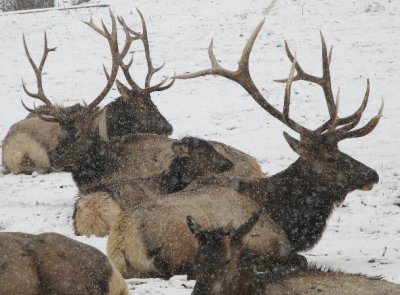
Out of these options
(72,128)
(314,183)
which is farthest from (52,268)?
(72,128)

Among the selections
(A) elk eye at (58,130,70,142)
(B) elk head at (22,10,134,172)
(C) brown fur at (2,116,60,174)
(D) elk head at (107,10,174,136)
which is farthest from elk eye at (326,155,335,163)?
(C) brown fur at (2,116,60,174)

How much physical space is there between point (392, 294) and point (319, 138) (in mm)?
2356

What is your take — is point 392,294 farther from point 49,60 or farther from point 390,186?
point 49,60

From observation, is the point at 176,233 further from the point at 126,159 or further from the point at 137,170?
the point at 126,159

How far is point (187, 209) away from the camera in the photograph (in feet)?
19.7

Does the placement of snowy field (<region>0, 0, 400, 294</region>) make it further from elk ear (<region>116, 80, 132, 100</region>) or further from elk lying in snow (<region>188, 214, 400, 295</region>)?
elk ear (<region>116, 80, 132, 100</region>)

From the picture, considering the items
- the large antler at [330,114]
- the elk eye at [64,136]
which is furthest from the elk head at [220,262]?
the elk eye at [64,136]

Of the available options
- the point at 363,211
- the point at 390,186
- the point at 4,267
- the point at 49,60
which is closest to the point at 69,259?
the point at 4,267

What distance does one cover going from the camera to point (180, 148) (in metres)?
8.16

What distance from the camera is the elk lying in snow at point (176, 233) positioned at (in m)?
5.73

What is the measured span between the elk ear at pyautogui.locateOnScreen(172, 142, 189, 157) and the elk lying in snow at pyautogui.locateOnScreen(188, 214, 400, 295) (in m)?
3.72

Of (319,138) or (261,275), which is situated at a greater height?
(319,138)

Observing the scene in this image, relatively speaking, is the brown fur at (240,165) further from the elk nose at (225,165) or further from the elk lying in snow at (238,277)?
the elk lying in snow at (238,277)

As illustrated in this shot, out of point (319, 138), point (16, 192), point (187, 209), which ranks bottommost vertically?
point (16, 192)
